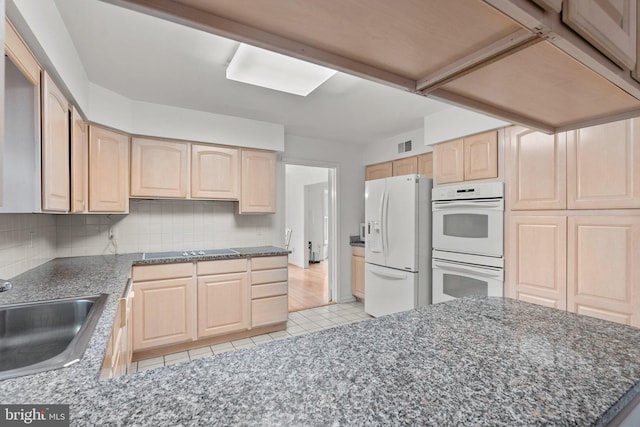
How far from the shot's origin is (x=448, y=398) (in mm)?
583

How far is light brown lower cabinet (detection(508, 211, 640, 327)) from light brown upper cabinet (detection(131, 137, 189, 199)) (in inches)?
120

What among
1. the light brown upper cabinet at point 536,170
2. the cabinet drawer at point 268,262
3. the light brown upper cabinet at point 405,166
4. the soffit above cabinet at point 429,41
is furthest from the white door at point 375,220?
the soffit above cabinet at point 429,41

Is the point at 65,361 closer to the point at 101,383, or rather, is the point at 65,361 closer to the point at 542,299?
the point at 101,383

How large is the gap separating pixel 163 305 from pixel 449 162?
9.85 feet

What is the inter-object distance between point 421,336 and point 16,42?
1.89 metres

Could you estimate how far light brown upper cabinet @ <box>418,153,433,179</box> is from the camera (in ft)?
11.5

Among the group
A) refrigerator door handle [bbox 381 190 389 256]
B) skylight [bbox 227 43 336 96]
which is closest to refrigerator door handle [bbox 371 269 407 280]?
refrigerator door handle [bbox 381 190 389 256]

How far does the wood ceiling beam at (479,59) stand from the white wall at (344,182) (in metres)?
3.21

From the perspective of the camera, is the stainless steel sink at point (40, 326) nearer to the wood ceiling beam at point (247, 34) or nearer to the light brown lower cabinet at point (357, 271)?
the wood ceiling beam at point (247, 34)

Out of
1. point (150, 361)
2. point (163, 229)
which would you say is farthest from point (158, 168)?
point (150, 361)

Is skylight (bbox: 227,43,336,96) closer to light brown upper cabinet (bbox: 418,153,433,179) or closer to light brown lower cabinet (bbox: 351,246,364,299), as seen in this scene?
light brown upper cabinet (bbox: 418,153,433,179)

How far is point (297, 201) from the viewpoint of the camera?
7281 millimetres

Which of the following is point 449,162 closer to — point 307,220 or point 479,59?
point 479,59

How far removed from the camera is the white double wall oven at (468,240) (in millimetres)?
2475
